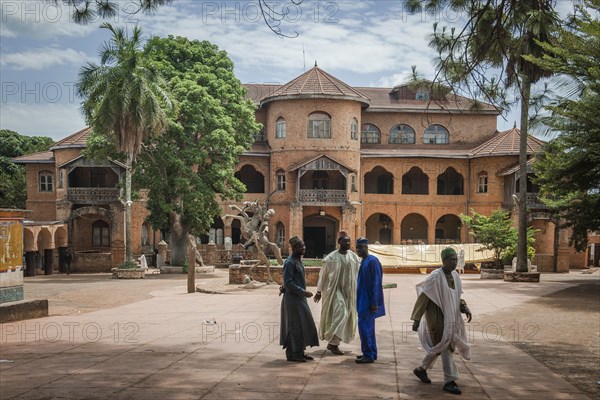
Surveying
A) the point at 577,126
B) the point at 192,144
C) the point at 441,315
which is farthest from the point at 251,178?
the point at 441,315

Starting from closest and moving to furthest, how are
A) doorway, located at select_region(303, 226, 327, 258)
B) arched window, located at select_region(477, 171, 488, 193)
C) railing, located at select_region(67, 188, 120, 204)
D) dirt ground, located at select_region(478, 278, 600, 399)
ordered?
dirt ground, located at select_region(478, 278, 600, 399)
railing, located at select_region(67, 188, 120, 204)
arched window, located at select_region(477, 171, 488, 193)
doorway, located at select_region(303, 226, 327, 258)

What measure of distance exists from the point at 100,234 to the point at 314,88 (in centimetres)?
1584

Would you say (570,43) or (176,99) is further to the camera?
(176,99)

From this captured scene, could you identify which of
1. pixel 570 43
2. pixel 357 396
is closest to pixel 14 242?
pixel 357 396

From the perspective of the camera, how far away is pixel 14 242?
42.9 feet

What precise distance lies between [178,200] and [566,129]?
59.7 feet

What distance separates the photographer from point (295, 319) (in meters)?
8.27

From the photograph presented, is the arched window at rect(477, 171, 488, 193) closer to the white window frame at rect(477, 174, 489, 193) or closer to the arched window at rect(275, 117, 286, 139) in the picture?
the white window frame at rect(477, 174, 489, 193)

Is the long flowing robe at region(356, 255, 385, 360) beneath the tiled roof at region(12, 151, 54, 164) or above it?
beneath

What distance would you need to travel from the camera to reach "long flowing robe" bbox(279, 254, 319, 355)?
8.20 metres

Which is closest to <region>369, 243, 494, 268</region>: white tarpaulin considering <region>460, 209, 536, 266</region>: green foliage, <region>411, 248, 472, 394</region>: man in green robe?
<region>460, 209, 536, 266</region>: green foliage

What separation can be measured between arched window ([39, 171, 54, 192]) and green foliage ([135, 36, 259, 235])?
12207mm

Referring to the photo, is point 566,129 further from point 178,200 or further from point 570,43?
point 178,200

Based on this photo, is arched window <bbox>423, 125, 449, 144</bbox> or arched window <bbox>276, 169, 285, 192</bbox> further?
arched window <bbox>423, 125, 449, 144</bbox>
